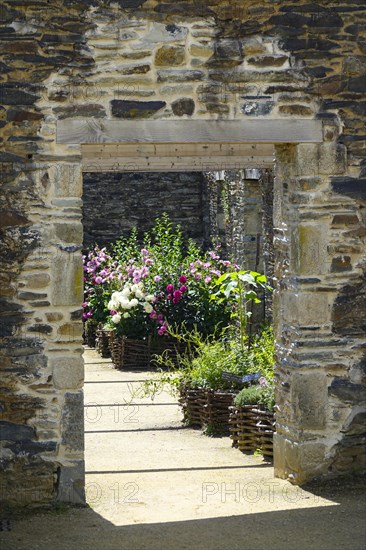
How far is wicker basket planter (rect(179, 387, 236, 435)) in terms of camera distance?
8.82 m

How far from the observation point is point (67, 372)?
6.52m

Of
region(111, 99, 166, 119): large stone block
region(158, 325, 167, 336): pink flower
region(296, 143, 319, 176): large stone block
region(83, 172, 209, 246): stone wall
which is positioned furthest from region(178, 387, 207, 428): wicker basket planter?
region(83, 172, 209, 246): stone wall

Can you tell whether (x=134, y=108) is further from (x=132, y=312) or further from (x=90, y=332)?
(x=90, y=332)

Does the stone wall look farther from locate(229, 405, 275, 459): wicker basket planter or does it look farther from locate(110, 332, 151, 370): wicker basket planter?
locate(229, 405, 275, 459): wicker basket planter

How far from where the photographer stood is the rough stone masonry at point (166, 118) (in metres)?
6.45

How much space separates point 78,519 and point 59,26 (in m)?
2.99

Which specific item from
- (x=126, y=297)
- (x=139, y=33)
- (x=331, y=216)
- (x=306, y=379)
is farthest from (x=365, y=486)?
(x=126, y=297)

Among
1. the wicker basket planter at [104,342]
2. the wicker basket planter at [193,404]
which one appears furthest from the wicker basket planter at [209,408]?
the wicker basket planter at [104,342]

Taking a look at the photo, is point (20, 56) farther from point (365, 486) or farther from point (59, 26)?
point (365, 486)

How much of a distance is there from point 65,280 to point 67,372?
571mm

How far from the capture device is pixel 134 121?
21.5 feet

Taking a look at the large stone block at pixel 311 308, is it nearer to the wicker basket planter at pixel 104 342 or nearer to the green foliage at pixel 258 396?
the green foliage at pixel 258 396

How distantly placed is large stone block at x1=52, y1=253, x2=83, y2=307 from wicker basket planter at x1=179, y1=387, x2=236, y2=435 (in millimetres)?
2546

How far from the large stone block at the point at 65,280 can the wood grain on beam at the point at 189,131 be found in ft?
2.39
